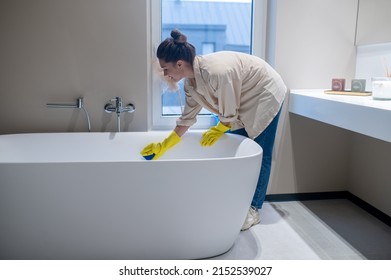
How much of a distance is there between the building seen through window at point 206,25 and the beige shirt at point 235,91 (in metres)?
0.49

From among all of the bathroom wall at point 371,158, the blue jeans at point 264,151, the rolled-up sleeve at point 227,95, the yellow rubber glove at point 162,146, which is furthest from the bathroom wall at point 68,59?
the bathroom wall at point 371,158

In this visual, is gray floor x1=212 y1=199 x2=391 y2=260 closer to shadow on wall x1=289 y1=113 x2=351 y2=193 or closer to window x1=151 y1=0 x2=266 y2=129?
shadow on wall x1=289 y1=113 x2=351 y2=193

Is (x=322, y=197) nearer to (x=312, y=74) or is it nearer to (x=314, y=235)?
(x=314, y=235)

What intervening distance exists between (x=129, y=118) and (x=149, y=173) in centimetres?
106

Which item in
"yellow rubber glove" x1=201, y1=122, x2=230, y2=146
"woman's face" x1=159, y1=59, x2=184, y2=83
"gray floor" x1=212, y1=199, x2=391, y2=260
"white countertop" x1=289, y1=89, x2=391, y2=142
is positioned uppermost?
"woman's face" x1=159, y1=59, x2=184, y2=83

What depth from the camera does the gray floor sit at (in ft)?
7.38

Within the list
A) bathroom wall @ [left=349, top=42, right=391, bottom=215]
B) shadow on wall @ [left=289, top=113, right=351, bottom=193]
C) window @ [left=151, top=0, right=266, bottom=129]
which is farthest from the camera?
shadow on wall @ [left=289, top=113, right=351, bottom=193]

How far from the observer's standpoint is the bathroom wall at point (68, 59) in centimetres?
265

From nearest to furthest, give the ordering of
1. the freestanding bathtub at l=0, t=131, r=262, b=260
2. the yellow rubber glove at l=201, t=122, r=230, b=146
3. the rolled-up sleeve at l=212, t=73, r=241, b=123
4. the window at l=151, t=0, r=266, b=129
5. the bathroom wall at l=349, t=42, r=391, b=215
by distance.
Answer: the freestanding bathtub at l=0, t=131, r=262, b=260
the rolled-up sleeve at l=212, t=73, r=241, b=123
the yellow rubber glove at l=201, t=122, r=230, b=146
the bathroom wall at l=349, t=42, r=391, b=215
the window at l=151, t=0, r=266, b=129

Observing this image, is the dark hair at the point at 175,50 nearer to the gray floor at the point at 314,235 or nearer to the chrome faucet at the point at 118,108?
the chrome faucet at the point at 118,108

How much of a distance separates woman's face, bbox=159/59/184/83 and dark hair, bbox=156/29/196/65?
2 centimetres

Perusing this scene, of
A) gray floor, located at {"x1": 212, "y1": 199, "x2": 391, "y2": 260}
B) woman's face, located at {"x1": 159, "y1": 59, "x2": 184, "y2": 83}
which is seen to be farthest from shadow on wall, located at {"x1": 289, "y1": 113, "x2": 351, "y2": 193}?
woman's face, located at {"x1": 159, "y1": 59, "x2": 184, "y2": 83}

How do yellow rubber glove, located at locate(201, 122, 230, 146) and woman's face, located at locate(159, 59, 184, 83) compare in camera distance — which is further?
yellow rubber glove, located at locate(201, 122, 230, 146)

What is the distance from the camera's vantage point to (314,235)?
2.50 meters
